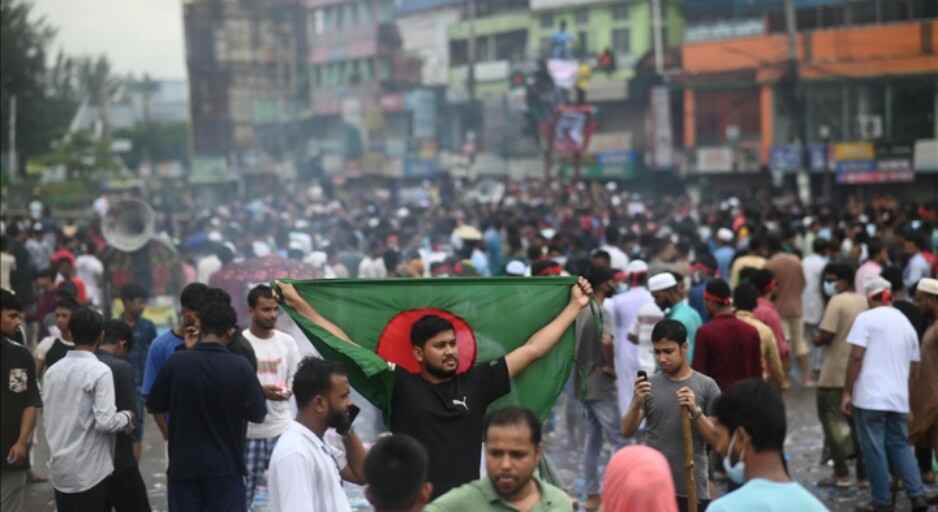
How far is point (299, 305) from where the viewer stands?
19.4ft

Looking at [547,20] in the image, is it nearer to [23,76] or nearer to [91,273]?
[23,76]

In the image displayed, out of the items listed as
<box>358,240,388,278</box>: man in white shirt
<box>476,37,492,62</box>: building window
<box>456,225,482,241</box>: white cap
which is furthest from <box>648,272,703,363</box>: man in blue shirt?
<box>476,37,492,62</box>: building window

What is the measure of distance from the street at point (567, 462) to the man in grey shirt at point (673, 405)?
9.13ft

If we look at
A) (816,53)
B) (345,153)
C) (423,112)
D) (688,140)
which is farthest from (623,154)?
(345,153)

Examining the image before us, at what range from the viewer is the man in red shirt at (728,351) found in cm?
796

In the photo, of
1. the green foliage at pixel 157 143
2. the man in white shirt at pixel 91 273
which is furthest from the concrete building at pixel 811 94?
the green foliage at pixel 157 143

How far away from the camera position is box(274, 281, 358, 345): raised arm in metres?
5.90

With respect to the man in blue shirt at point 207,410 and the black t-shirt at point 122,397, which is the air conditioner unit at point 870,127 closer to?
the black t-shirt at point 122,397

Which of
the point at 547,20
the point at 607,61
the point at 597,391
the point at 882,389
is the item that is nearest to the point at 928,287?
the point at 882,389

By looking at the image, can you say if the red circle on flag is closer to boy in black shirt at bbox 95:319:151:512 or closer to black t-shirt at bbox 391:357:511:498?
black t-shirt at bbox 391:357:511:498

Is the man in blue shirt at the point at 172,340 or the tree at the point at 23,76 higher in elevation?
the tree at the point at 23,76

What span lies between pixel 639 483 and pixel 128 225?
12.8 meters

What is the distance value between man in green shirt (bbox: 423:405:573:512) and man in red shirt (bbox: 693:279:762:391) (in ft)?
12.9

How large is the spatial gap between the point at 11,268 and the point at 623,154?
114 feet
